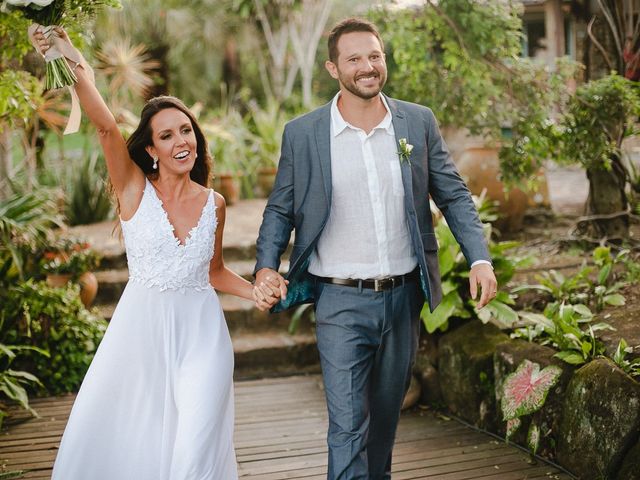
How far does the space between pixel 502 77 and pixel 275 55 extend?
1048 cm

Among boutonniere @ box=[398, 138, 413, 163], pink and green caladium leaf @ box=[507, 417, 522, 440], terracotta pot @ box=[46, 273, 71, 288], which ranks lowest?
pink and green caladium leaf @ box=[507, 417, 522, 440]

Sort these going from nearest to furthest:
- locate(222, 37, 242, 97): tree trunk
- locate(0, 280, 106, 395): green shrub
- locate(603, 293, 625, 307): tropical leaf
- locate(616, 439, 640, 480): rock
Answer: locate(616, 439, 640, 480): rock
locate(603, 293, 625, 307): tropical leaf
locate(0, 280, 106, 395): green shrub
locate(222, 37, 242, 97): tree trunk

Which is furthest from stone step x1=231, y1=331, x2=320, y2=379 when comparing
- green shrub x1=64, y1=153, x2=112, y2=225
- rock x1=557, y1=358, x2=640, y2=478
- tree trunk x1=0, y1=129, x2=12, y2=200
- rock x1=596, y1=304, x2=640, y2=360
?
green shrub x1=64, y1=153, x2=112, y2=225

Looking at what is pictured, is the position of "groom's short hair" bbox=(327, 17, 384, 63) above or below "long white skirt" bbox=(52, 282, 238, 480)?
above

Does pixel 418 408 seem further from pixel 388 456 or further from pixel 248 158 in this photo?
pixel 248 158

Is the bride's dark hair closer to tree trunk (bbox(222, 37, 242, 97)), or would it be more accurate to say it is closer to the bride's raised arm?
the bride's raised arm

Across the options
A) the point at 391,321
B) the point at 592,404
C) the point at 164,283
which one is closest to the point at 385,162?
the point at 391,321

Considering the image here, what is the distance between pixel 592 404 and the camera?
3.93 meters

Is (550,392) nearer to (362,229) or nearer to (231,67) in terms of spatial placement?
(362,229)

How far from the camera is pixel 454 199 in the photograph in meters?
3.36

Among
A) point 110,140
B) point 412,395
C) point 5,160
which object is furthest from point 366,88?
point 5,160

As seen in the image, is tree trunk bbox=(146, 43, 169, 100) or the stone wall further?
tree trunk bbox=(146, 43, 169, 100)

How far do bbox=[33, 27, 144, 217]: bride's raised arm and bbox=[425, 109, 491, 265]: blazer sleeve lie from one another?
4.08 ft

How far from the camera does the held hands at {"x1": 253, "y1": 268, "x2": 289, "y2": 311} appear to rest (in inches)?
124
